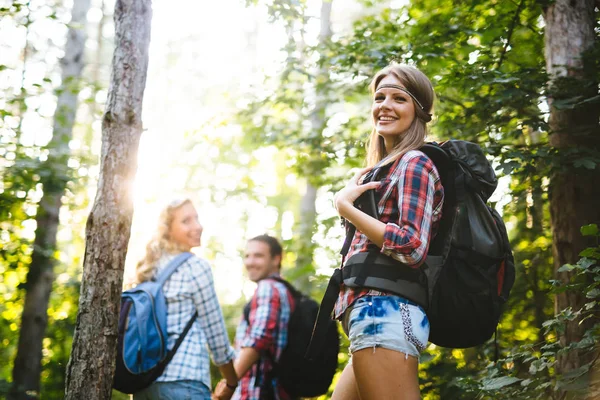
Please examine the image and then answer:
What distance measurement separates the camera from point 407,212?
7.56 ft

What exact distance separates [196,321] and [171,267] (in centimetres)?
37

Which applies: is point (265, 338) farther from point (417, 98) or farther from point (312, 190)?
point (312, 190)

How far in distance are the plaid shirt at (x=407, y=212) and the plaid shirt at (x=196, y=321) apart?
4.14ft

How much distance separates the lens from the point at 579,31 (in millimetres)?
4344

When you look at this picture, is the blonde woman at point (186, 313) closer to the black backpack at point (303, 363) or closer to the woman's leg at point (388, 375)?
the black backpack at point (303, 363)

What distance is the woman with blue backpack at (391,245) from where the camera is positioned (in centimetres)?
219

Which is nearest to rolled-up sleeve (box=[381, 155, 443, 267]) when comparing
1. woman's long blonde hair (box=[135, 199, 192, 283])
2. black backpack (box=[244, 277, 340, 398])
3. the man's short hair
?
woman's long blonde hair (box=[135, 199, 192, 283])

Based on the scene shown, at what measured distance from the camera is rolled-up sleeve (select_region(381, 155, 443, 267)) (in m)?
2.25

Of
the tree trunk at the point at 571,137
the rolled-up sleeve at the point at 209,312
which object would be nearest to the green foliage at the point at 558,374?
the tree trunk at the point at 571,137

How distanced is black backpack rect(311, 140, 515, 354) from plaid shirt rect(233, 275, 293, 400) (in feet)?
6.33

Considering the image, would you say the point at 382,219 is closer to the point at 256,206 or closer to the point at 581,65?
the point at 581,65

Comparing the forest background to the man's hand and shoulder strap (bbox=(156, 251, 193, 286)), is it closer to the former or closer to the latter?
shoulder strap (bbox=(156, 251, 193, 286))

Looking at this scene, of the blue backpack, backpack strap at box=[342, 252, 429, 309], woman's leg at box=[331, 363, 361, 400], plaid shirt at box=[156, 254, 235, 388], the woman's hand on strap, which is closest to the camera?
backpack strap at box=[342, 252, 429, 309]

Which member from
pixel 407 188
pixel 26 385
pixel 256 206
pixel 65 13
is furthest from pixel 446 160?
pixel 256 206
